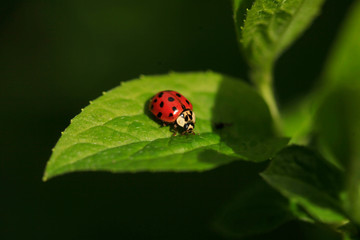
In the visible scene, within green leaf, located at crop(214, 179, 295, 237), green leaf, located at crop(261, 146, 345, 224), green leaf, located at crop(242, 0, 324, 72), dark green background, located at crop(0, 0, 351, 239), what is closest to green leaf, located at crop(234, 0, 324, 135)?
green leaf, located at crop(242, 0, 324, 72)

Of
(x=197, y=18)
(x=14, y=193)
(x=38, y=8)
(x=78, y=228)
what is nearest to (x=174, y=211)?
(x=78, y=228)

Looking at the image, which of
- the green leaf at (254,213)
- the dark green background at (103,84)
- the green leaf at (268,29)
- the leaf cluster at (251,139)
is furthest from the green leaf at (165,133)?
the dark green background at (103,84)

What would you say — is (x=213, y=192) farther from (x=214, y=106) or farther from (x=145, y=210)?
(x=214, y=106)

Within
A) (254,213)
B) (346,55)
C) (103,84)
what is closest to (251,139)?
(254,213)

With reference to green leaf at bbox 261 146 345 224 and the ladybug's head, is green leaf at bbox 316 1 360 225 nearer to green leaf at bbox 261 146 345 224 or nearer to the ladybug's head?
green leaf at bbox 261 146 345 224

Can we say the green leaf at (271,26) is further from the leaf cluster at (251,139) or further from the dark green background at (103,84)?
the dark green background at (103,84)
